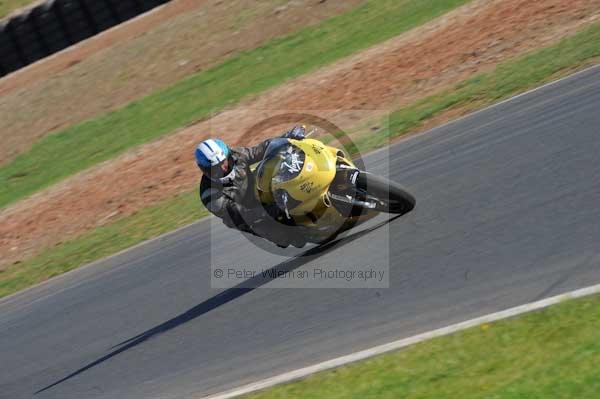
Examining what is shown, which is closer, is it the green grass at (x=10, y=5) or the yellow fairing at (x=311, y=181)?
the yellow fairing at (x=311, y=181)

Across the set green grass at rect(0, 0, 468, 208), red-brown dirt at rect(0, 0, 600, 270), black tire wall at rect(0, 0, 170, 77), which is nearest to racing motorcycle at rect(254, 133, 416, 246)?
red-brown dirt at rect(0, 0, 600, 270)

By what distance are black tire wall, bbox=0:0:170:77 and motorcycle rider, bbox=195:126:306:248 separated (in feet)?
59.0

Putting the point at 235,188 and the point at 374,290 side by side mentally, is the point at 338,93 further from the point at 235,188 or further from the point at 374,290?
the point at 374,290

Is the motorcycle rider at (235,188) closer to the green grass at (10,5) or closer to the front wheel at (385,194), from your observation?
the front wheel at (385,194)

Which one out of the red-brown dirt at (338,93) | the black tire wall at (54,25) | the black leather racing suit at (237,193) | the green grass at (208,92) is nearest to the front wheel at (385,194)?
the black leather racing suit at (237,193)

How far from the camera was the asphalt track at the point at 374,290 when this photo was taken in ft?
22.2

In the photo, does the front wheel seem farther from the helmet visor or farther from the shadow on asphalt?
the helmet visor

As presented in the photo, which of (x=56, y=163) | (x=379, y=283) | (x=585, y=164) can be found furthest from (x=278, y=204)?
(x=56, y=163)

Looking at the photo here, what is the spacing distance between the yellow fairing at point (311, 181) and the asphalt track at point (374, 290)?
2.32ft

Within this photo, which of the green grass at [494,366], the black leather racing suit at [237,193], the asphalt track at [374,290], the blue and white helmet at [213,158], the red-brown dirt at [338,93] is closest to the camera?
the green grass at [494,366]

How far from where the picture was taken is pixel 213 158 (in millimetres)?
8188

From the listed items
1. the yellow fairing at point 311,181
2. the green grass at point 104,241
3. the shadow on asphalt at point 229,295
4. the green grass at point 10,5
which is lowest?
the green grass at point 104,241

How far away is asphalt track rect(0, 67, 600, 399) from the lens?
6762 millimetres

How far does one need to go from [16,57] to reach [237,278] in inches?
753
